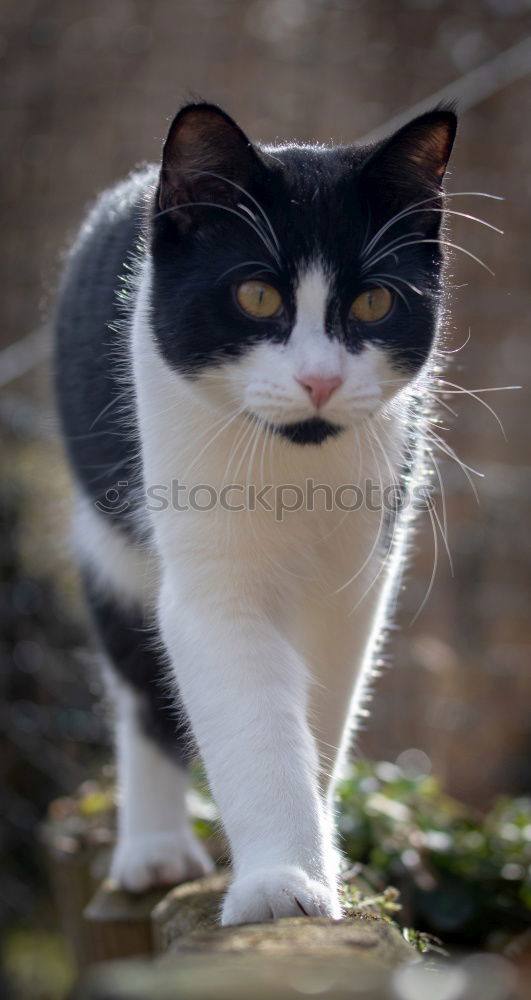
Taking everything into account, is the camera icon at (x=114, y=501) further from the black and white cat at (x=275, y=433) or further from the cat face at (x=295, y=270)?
the cat face at (x=295, y=270)

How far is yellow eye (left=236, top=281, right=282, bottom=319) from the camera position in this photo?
1301 millimetres

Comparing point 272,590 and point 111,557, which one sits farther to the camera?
point 111,557

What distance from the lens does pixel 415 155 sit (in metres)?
1.42

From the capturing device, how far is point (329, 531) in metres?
1.44

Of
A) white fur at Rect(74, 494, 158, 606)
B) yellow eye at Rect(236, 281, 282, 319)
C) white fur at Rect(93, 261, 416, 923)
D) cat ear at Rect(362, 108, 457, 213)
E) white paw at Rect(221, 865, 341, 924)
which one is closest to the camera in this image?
white paw at Rect(221, 865, 341, 924)

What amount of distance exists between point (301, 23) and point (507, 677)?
2.84m

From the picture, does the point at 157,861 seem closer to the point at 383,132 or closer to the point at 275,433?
the point at 275,433

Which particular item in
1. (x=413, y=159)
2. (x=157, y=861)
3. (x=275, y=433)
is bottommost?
(x=157, y=861)

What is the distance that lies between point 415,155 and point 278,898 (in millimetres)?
997

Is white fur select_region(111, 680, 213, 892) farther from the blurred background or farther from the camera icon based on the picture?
the blurred background

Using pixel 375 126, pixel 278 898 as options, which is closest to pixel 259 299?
pixel 278 898

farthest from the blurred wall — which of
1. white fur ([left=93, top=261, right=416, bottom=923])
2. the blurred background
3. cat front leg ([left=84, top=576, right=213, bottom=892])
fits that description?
white fur ([left=93, top=261, right=416, bottom=923])

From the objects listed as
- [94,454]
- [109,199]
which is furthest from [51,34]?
[94,454]

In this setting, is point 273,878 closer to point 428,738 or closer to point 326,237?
point 326,237
